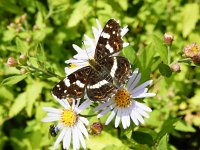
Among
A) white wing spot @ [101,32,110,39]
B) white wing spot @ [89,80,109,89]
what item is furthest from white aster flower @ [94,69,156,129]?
white wing spot @ [101,32,110,39]

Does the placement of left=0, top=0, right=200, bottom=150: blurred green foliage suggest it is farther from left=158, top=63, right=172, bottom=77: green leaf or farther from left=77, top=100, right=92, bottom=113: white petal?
left=158, top=63, right=172, bottom=77: green leaf

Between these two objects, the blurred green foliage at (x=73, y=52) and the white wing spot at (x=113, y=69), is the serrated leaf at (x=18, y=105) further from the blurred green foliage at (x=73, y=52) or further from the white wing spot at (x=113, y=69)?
the white wing spot at (x=113, y=69)

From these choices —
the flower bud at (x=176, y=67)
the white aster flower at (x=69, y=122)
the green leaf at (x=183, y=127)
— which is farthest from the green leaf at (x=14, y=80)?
the green leaf at (x=183, y=127)

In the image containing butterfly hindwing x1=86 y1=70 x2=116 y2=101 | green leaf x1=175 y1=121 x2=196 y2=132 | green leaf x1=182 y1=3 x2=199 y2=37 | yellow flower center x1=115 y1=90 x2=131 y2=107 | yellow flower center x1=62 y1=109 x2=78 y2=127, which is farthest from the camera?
green leaf x1=182 y1=3 x2=199 y2=37

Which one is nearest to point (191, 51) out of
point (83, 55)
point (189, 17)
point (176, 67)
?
point (176, 67)

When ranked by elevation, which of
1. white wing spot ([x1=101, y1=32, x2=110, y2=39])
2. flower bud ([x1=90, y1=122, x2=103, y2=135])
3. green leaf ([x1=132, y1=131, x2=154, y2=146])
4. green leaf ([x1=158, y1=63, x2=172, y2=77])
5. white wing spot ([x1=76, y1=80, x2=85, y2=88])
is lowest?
green leaf ([x1=132, y1=131, x2=154, y2=146])

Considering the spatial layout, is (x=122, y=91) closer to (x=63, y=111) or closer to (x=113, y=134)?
(x=63, y=111)
